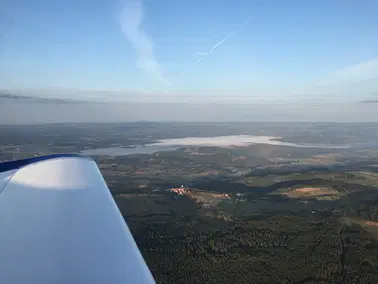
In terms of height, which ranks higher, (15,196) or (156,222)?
(15,196)

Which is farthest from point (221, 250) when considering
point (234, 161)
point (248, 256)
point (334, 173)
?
point (234, 161)

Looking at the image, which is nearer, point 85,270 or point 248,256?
point 85,270

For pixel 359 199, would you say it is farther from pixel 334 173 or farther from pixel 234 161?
pixel 234 161

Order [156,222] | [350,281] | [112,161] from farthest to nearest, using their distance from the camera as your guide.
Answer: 1. [112,161]
2. [156,222]
3. [350,281]

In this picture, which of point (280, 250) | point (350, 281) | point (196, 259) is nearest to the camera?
point (350, 281)

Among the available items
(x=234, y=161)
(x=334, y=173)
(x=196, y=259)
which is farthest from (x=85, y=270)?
(x=234, y=161)

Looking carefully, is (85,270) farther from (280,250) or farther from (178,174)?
(178,174)
